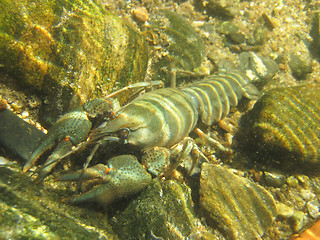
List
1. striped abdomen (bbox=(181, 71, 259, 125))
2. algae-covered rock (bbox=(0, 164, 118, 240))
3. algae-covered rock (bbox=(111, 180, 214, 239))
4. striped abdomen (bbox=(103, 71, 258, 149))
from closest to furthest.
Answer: algae-covered rock (bbox=(0, 164, 118, 240)) < algae-covered rock (bbox=(111, 180, 214, 239)) < striped abdomen (bbox=(103, 71, 258, 149)) < striped abdomen (bbox=(181, 71, 259, 125))

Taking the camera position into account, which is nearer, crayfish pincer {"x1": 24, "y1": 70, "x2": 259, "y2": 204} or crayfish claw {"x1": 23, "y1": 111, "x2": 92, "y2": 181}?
crayfish claw {"x1": 23, "y1": 111, "x2": 92, "y2": 181}

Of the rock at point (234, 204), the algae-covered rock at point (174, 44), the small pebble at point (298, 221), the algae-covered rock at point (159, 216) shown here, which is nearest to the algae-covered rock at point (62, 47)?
the algae-covered rock at point (174, 44)

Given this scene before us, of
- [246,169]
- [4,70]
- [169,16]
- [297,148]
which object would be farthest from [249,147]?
[4,70]

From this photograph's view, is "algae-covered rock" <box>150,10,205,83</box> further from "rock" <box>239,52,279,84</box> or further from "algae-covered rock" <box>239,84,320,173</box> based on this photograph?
"algae-covered rock" <box>239,84,320,173</box>

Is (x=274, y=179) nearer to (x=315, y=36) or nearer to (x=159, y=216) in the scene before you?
(x=159, y=216)

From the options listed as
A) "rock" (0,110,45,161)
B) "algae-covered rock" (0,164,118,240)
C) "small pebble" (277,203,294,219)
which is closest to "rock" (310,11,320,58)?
"small pebble" (277,203,294,219)

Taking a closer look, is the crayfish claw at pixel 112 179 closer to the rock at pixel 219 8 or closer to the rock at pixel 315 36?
the rock at pixel 219 8

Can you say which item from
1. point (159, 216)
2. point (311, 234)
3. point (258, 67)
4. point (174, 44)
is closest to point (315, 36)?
point (258, 67)
